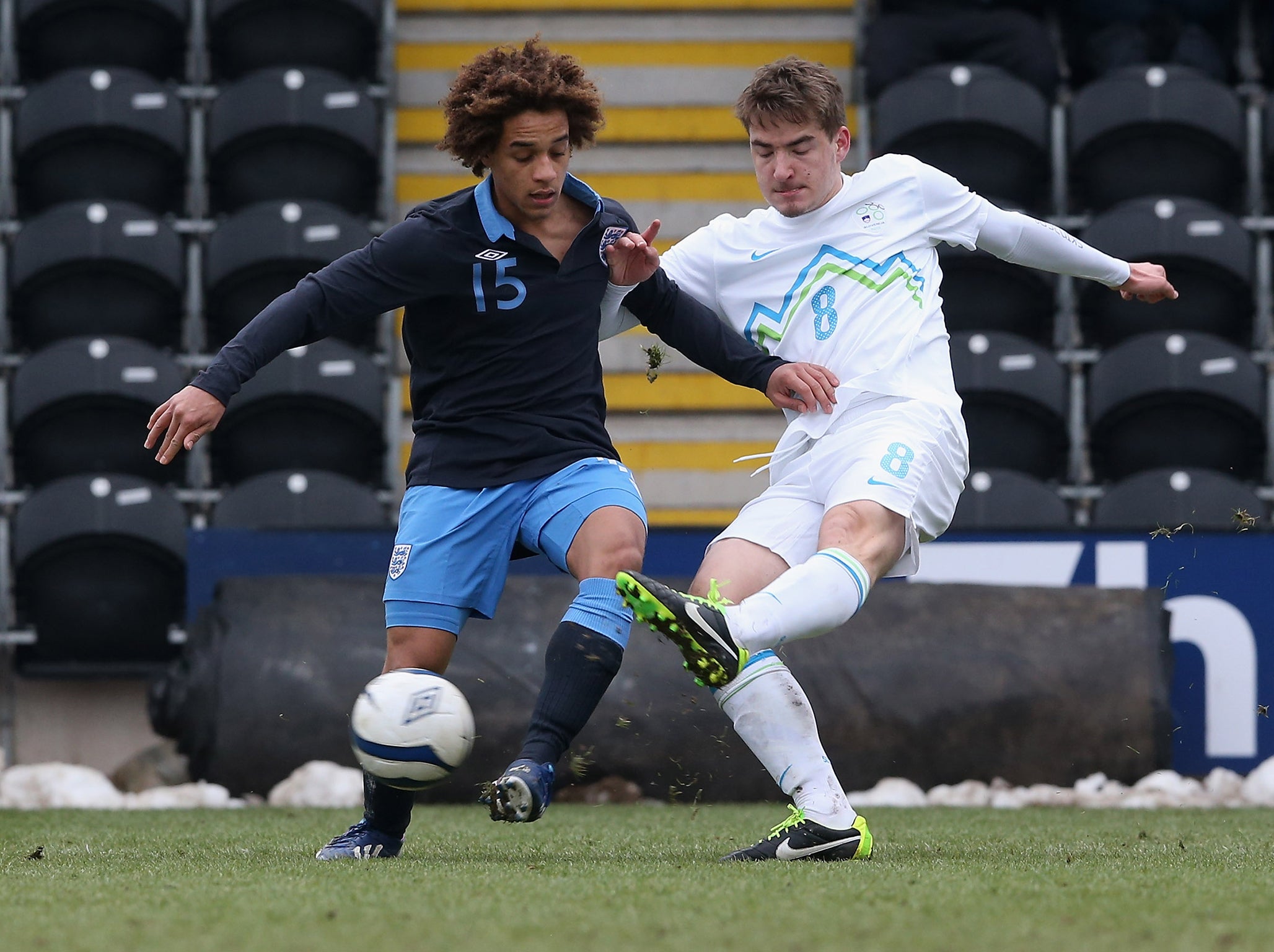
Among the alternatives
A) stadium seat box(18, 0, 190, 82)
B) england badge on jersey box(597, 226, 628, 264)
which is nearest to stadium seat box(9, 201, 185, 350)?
stadium seat box(18, 0, 190, 82)

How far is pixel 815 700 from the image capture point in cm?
613

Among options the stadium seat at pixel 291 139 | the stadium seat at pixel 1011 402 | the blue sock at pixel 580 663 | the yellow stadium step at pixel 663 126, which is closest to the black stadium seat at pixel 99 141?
the stadium seat at pixel 291 139

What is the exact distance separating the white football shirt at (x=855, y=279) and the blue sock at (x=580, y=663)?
654 mm

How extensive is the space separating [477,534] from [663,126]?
5.72 m

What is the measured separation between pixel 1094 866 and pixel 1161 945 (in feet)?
3.88

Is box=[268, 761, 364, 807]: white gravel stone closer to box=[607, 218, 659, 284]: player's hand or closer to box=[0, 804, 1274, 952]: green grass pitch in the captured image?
box=[0, 804, 1274, 952]: green grass pitch

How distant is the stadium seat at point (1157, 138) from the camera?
8250mm

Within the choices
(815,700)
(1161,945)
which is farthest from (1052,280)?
(1161,945)

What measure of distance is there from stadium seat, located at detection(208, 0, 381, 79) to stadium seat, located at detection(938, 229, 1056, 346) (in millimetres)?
3181

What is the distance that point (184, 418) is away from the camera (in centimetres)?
345

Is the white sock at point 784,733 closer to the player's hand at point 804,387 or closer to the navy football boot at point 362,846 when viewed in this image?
the player's hand at point 804,387

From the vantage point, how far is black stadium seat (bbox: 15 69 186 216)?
27.0ft

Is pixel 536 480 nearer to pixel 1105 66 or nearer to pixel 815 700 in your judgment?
pixel 815 700

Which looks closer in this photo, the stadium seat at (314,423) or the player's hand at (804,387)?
the player's hand at (804,387)
